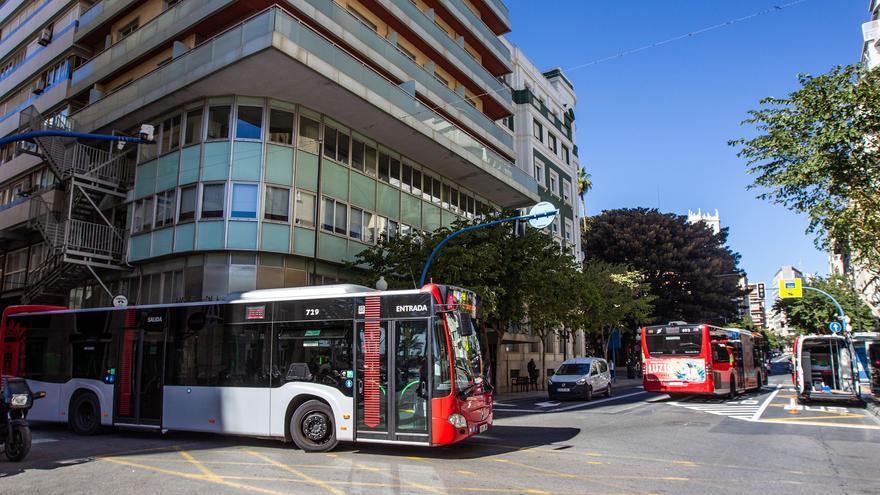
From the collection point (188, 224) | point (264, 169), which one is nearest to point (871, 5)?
point (264, 169)

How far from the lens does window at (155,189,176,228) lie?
21.9 metres

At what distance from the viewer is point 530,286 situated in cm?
2419

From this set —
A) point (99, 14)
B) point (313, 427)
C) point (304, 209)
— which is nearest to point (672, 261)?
point (304, 209)

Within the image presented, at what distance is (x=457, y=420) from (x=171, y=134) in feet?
60.1

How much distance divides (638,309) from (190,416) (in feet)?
114

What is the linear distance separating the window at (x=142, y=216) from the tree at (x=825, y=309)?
4411 cm

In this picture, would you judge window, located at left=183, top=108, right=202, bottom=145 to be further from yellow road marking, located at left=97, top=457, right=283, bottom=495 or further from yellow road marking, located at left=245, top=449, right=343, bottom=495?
yellow road marking, located at left=245, top=449, right=343, bottom=495

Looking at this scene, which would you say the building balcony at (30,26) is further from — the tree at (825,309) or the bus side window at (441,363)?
the tree at (825,309)

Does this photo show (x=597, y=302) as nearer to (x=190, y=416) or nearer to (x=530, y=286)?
(x=530, y=286)

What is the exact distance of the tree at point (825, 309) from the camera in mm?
41844

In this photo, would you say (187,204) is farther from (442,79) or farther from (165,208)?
(442,79)

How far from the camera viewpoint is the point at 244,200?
21.0 meters

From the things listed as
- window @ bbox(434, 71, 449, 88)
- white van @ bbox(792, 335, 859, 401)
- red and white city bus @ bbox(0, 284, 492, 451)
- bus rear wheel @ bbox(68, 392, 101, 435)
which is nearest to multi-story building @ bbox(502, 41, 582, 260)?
window @ bbox(434, 71, 449, 88)

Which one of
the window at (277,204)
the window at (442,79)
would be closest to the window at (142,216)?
the window at (277,204)
